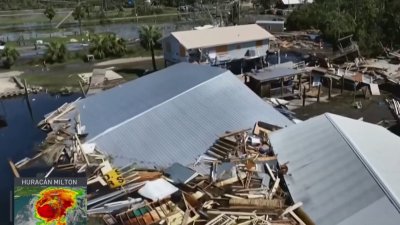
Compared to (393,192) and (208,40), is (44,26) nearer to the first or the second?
(208,40)

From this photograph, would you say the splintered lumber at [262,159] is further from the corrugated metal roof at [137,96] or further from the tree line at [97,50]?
the tree line at [97,50]

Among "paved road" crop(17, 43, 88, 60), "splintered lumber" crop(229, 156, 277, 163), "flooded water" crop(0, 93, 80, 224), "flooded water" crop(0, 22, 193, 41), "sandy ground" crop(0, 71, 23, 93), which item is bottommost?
"flooded water" crop(0, 93, 80, 224)

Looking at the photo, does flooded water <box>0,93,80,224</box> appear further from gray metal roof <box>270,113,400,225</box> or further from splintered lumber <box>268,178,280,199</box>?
gray metal roof <box>270,113,400,225</box>

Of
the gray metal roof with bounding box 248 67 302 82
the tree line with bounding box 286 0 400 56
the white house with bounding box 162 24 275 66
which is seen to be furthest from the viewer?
the tree line with bounding box 286 0 400 56

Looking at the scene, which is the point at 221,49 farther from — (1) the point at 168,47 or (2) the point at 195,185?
(2) the point at 195,185

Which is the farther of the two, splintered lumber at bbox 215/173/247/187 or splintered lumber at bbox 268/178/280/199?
splintered lumber at bbox 215/173/247/187

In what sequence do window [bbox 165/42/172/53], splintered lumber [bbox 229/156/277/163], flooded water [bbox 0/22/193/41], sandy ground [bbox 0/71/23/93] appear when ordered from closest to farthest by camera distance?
splintered lumber [bbox 229/156/277/163] → sandy ground [bbox 0/71/23/93] → window [bbox 165/42/172/53] → flooded water [bbox 0/22/193/41]

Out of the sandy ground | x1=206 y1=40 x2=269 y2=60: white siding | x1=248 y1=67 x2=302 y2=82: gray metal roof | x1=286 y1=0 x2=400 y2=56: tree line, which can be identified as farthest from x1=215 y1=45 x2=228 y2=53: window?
the sandy ground

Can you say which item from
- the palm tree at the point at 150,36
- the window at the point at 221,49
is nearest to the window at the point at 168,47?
the palm tree at the point at 150,36
